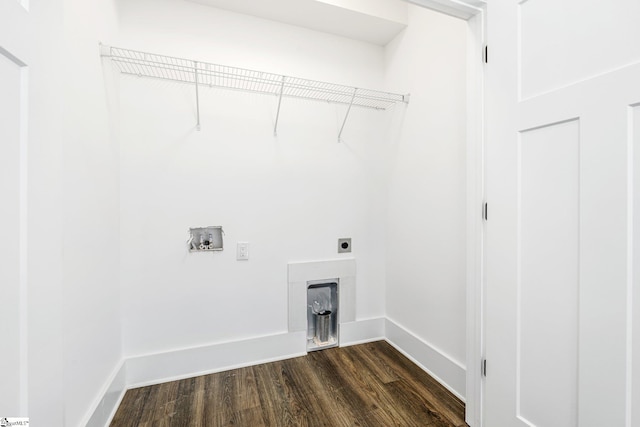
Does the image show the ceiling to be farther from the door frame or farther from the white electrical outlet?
the white electrical outlet

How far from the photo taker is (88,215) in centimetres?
130

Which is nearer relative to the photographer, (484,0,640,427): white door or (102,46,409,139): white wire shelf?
(484,0,640,427): white door

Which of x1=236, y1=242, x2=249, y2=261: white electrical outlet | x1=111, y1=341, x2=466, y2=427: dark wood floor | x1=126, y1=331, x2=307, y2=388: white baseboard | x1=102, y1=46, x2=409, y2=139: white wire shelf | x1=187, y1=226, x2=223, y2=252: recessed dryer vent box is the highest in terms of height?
x1=102, y1=46, x2=409, y2=139: white wire shelf

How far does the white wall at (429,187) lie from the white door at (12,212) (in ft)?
6.03

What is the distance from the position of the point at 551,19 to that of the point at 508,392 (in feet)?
5.02

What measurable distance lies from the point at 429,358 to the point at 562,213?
1.32 meters

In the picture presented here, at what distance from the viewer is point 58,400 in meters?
0.83

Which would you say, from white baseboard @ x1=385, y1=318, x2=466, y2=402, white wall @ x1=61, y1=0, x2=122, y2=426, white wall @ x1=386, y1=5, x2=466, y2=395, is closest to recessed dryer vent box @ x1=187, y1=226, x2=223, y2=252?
white wall @ x1=61, y1=0, x2=122, y2=426

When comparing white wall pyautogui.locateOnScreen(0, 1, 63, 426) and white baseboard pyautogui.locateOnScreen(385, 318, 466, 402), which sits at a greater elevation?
white wall pyautogui.locateOnScreen(0, 1, 63, 426)

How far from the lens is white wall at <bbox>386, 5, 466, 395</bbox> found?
1.69 meters

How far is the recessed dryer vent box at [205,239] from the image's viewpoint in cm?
188

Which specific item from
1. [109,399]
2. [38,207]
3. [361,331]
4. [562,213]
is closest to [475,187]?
[562,213]

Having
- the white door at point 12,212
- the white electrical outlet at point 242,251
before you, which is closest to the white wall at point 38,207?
the white door at point 12,212

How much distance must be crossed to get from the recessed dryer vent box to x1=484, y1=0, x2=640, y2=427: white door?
163 cm
